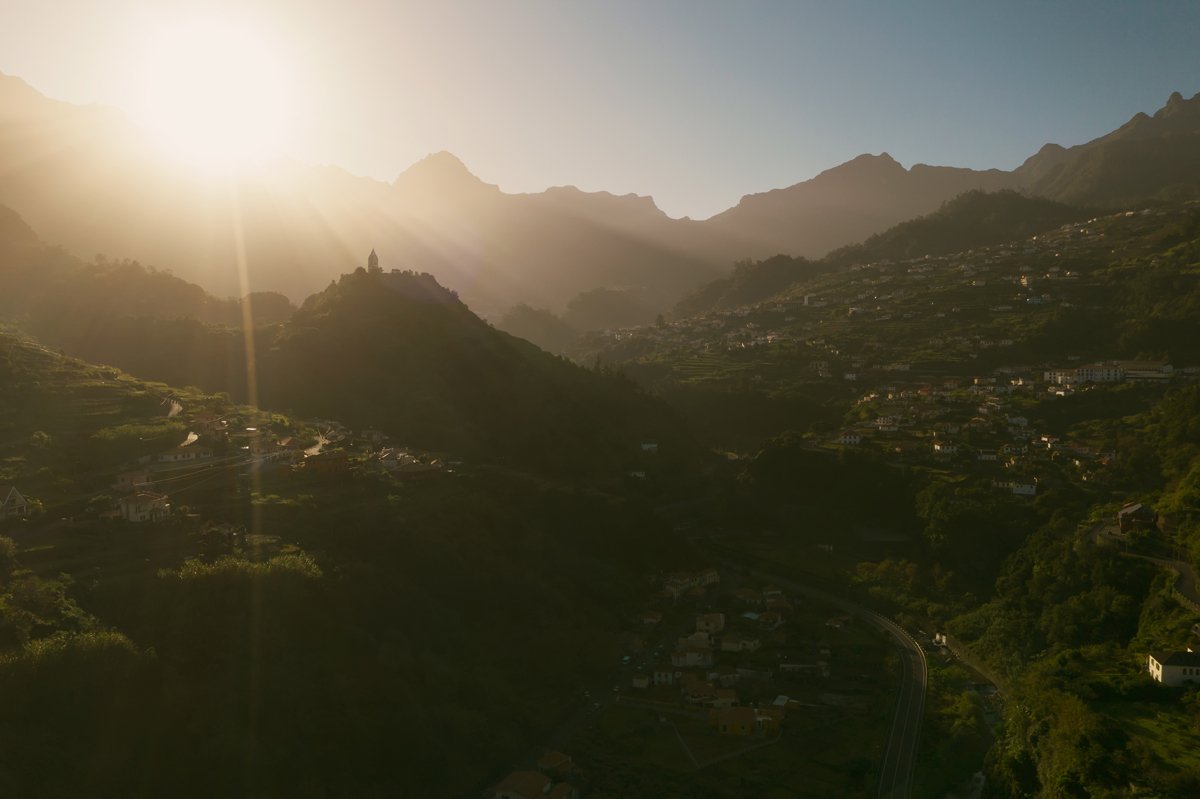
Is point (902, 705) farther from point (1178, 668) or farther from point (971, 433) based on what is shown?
point (971, 433)

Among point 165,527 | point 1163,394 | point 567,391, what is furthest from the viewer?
point 567,391

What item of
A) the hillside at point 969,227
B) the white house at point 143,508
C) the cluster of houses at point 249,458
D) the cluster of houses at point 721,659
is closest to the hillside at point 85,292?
the cluster of houses at point 249,458

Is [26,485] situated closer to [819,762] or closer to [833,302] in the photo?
[819,762]

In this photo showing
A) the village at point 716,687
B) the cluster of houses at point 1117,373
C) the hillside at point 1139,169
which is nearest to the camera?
the village at point 716,687

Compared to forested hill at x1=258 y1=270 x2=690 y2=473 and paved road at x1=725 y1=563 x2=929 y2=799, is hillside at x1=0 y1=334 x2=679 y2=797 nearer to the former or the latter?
paved road at x1=725 y1=563 x2=929 y2=799

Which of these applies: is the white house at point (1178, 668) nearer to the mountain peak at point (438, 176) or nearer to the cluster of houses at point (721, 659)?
the cluster of houses at point (721, 659)

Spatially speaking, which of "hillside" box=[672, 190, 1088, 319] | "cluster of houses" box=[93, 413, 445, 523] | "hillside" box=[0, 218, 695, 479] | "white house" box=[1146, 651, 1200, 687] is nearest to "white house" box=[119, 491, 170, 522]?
"cluster of houses" box=[93, 413, 445, 523]

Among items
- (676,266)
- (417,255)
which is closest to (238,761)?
(417,255)
